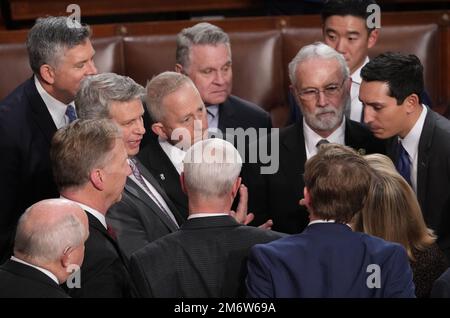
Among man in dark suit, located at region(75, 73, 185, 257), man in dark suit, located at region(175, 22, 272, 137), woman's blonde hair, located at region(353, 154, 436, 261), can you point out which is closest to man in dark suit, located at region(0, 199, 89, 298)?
man in dark suit, located at region(75, 73, 185, 257)

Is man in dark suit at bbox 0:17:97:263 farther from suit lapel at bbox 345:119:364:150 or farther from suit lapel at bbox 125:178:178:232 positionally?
suit lapel at bbox 345:119:364:150

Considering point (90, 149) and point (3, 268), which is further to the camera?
point (90, 149)

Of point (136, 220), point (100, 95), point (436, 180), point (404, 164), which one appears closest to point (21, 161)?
point (100, 95)

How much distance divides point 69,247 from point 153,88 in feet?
4.10

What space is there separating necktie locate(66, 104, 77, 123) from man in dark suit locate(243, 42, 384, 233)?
0.74m

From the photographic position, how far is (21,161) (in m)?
3.61

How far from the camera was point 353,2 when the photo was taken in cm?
449

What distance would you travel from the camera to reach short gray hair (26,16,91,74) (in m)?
3.75

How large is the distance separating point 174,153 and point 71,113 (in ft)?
1.60

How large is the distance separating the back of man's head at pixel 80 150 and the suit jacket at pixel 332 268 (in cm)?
63

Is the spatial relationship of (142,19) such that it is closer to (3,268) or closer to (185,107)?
(185,107)

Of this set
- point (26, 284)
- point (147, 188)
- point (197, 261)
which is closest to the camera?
point (26, 284)

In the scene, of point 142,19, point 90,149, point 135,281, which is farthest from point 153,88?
point 142,19

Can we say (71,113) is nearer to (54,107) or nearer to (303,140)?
(54,107)
